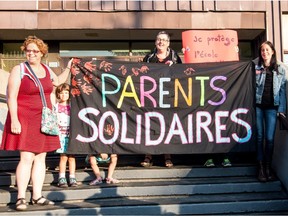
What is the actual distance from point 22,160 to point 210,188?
2102 millimetres

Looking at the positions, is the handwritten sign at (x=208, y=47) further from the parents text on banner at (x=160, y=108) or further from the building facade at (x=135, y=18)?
the building facade at (x=135, y=18)

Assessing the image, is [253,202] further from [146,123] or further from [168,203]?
[146,123]

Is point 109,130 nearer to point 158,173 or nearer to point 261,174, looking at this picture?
point 158,173

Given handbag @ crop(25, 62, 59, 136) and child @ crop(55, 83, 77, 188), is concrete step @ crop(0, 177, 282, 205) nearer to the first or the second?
child @ crop(55, 83, 77, 188)

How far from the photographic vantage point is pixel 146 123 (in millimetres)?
5000

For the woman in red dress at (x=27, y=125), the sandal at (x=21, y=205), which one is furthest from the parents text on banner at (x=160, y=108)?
the sandal at (x=21, y=205)

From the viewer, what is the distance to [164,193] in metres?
4.56

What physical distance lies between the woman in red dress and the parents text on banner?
2.41ft

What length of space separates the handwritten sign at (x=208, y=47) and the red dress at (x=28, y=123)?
99.3 inches

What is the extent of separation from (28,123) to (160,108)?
5.47 feet

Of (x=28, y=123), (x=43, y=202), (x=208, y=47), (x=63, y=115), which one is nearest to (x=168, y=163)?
(x=63, y=115)

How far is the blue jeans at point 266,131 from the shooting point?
15.5 feet

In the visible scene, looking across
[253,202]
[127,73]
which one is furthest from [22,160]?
[253,202]

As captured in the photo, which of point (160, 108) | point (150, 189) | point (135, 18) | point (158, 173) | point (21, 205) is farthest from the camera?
point (135, 18)
